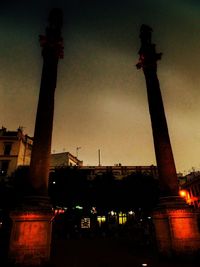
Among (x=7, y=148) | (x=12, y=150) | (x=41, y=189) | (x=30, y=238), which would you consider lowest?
(x=30, y=238)

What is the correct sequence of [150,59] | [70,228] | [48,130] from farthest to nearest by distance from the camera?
[70,228] → [150,59] → [48,130]

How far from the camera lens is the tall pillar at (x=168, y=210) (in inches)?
427

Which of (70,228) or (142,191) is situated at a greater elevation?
(142,191)

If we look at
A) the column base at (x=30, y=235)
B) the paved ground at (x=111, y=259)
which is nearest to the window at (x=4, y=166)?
the paved ground at (x=111, y=259)

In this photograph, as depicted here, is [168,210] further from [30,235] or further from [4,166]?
[4,166]

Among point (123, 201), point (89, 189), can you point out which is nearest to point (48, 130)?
point (89, 189)

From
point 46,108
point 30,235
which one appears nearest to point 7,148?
point 46,108

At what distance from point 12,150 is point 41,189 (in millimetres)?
39606

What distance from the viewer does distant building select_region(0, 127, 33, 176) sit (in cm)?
4597

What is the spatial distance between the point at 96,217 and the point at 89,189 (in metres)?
11.2

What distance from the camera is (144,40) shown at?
1673cm

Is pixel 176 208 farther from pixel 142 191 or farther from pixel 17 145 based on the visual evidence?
pixel 17 145

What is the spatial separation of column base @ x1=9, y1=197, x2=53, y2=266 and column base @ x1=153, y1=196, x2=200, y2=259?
6062 millimetres

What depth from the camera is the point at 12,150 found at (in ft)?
155
